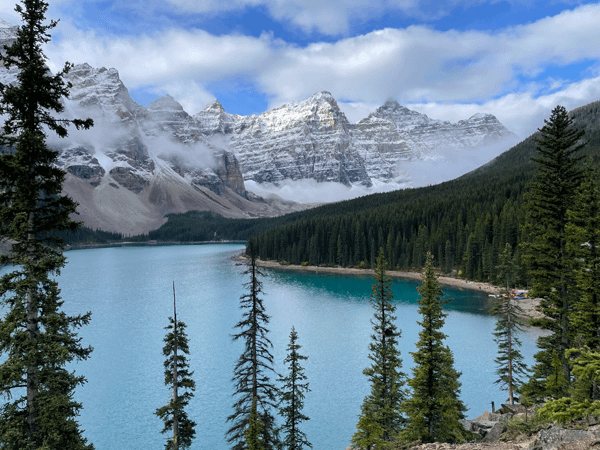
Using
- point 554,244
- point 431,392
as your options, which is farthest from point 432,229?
point 431,392

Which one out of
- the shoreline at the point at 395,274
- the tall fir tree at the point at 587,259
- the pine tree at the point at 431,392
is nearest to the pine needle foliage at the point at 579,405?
the tall fir tree at the point at 587,259

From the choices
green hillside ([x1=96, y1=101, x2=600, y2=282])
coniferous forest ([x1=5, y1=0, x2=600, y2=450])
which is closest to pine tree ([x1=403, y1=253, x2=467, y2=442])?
coniferous forest ([x1=5, y1=0, x2=600, y2=450])

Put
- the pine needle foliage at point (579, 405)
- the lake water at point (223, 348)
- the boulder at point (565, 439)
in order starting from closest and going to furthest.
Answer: the pine needle foliage at point (579, 405), the boulder at point (565, 439), the lake water at point (223, 348)

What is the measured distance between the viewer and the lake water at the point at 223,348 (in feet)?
108

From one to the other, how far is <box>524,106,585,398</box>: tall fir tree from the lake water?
15195 mm

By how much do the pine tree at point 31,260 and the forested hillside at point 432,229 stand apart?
3290 inches

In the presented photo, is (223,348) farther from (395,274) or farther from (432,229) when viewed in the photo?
(432,229)

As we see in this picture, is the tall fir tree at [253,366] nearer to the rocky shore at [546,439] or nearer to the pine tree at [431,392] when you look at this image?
the pine tree at [431,392]

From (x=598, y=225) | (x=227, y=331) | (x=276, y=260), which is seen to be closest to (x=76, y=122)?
(x=598, y=225)

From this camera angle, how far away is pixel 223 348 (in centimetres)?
5078

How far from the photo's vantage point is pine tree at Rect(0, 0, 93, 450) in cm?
1194

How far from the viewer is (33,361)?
12.0 meters

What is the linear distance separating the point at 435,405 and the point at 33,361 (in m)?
17.7

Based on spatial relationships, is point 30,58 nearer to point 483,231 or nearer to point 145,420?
point 145,420
